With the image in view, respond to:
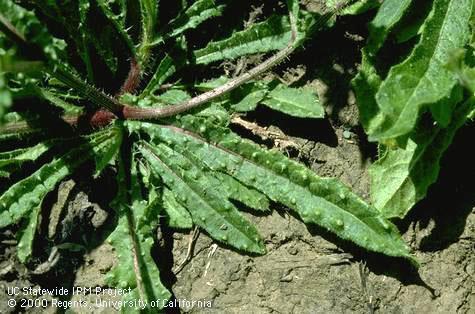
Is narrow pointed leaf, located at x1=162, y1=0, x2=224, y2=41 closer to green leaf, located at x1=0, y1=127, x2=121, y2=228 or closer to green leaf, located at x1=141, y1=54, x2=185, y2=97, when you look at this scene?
green leaf, located at x1=141, y1=54, x2=185, y2=97

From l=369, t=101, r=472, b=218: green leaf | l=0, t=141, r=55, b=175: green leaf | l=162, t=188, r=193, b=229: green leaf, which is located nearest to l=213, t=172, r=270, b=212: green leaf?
l=162, t=188, r=193, b=229: green leaf

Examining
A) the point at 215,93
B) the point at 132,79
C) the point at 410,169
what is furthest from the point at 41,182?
the point at 410,169

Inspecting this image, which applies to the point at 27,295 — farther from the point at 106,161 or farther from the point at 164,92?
the point at 164,92

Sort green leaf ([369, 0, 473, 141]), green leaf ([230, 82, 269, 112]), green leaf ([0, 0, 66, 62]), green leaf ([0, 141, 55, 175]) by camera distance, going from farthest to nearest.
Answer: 1. green leaf ([230, 82, 269, 112])
2. green leaf ([0, 141, 55, 175])
3. green leaf ([369, 0, 473, 141])
4. green leaf ([0, 0, 66, 62])

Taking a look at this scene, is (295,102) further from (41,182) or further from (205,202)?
(41,182)

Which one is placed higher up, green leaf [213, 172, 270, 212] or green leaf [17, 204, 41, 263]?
green leaf [213, 172, 270, 212]

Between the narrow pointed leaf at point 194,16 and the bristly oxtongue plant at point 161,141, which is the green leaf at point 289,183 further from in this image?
the narrow pointed leaf at point 194,16
